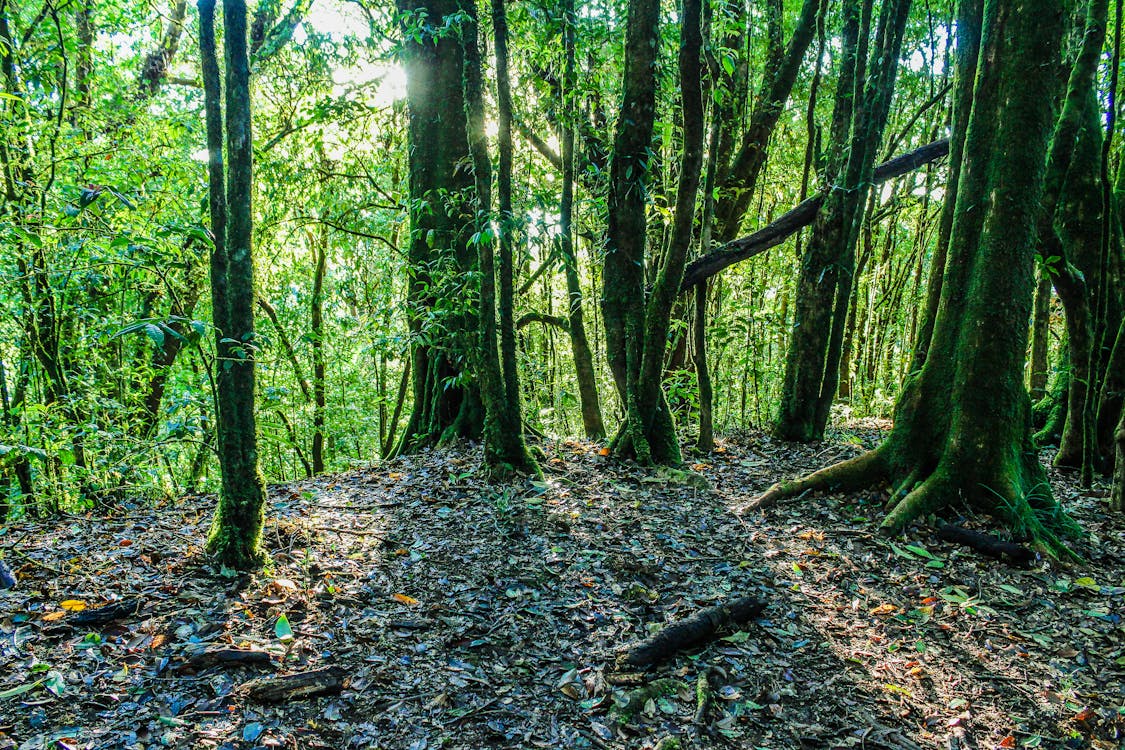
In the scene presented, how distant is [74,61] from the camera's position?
5.92m

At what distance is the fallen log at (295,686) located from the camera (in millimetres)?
2740

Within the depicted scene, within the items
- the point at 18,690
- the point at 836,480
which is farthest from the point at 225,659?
the point at 836,480

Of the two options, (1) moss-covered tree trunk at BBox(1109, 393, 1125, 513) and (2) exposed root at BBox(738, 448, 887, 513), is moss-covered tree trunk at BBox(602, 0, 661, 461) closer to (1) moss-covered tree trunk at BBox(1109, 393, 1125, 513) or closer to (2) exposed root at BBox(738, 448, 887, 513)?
(2) exposed root at BBox(738, 448, 887, 513)

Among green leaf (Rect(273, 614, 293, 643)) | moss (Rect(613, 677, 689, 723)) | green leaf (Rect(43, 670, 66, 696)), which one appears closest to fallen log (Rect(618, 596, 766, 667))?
moss (Rect(613, 677, 689, 723))

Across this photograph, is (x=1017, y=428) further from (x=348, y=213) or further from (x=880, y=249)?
(x=880, y=249)

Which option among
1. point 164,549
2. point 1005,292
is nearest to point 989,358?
point 1005,292

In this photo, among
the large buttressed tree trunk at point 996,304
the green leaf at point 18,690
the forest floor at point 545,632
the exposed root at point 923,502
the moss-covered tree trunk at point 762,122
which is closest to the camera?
the green leaf at point 18,690

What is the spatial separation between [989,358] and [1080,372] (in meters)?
2.69

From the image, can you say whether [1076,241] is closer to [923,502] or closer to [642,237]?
[923,502]

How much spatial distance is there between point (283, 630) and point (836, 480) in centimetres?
462

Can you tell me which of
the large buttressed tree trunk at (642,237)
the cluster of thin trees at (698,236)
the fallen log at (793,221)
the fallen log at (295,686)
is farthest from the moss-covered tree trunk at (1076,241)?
the fallen log at (295,686)

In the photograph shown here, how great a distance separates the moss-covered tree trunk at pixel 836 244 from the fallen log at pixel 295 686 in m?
6.33

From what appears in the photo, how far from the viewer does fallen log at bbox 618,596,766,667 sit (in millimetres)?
3152

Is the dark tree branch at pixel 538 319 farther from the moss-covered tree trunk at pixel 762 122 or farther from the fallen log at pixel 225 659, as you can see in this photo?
the fallen log at pixel 225 659
